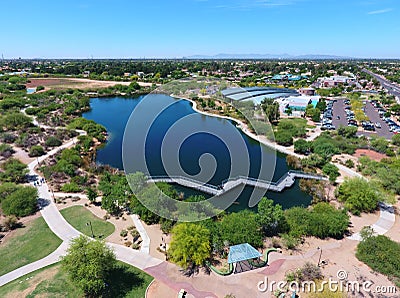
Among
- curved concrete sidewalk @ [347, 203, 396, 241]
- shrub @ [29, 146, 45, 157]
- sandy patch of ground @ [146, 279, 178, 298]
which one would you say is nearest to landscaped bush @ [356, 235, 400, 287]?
curved concrete sidewalk @ [347, 203, 396, 241]

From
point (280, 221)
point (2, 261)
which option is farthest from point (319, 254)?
point (2, 261)

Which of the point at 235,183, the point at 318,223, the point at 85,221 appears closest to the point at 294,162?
the point at 235,183

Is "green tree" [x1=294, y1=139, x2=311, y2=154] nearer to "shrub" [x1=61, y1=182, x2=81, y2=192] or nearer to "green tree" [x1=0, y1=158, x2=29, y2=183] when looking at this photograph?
"shrub" [x1=61, y1=182, x2=81, y2=192]

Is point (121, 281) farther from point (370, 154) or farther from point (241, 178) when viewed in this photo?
point (370, 154)

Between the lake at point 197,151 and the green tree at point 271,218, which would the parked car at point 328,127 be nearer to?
the lake at point 197,151

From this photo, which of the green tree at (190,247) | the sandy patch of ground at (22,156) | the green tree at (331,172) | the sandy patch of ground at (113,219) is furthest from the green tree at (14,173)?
the green tree at (331,172)
